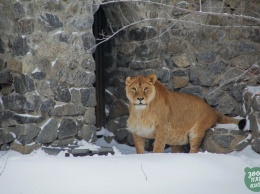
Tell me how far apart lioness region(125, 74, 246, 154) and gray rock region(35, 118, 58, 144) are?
3.14ft

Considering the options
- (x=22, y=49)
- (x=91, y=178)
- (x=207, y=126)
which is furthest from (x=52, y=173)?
(x=207, y=126)

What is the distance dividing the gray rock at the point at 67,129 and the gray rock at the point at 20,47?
A: 1.00 m

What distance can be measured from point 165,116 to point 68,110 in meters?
1.24

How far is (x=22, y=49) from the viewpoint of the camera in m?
7.59

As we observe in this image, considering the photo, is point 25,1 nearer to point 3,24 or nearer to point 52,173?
point 3,24

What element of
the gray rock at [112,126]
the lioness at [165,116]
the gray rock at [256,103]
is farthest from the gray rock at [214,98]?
the gray rock at [112,126]

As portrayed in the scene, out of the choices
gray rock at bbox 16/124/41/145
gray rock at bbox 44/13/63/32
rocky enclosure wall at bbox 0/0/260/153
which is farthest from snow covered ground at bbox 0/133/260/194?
gray rock at bbox 44/13/63/32

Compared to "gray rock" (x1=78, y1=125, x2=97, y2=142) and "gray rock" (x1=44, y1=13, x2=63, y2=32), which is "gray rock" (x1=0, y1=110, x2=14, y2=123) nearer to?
"gray rock" (x1=78, y1=125, x2=97, y2=142)

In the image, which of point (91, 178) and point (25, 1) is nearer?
point (91, 178)

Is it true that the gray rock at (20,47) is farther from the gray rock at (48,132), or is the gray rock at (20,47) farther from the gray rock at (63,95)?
the gray rock at (48,132)

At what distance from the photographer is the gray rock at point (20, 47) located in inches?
298

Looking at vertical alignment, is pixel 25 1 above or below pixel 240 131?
above

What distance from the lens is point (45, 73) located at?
766 cm

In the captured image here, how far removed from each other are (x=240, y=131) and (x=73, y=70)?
7.54 feet
